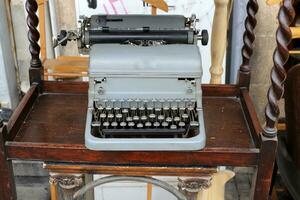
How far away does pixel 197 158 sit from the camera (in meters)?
1.24

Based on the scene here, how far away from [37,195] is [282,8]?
1812 millimetres

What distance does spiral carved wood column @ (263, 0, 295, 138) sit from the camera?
1.09 m

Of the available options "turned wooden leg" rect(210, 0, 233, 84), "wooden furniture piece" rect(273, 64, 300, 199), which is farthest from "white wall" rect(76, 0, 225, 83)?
"wooden furniture piece" rect(273, 64, 300, 199)

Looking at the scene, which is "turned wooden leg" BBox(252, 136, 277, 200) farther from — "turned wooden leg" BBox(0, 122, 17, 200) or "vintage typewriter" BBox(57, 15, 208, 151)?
"turned wooden leg" BBox(0, 122, 17, 200)

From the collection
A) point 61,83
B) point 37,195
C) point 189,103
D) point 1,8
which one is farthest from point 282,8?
point 37,195

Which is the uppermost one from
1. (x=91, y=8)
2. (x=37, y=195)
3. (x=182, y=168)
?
(x=91, y=8)

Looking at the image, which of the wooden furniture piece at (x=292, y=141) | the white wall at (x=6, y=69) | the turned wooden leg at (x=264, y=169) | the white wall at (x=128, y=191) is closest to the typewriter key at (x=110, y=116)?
the turned wooden leg at (x=264, y=169)

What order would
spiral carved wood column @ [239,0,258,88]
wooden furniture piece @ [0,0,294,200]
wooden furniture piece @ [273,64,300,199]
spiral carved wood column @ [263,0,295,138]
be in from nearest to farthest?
spiral carved wood column @ [263,0,295,138] → wooden furniture piece @ [0,0,294,200] → spiral carved wood column @ [239,0,258,88] → wooden furniture piece @ [273,64,300,199]

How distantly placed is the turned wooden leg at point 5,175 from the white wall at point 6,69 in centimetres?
119

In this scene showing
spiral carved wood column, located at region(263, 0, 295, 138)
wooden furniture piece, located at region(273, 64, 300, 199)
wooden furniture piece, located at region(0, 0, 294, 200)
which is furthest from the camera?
wooden furniture piece, located at region(273, 64, 300, 199)

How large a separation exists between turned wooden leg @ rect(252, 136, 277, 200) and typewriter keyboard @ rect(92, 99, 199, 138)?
7.5 inches

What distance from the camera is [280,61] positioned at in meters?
1.13

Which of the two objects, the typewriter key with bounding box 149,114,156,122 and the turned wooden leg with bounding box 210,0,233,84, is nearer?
the typewriter key with bounding box 149,114,156,122

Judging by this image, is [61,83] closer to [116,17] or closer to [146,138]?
[116,17]
